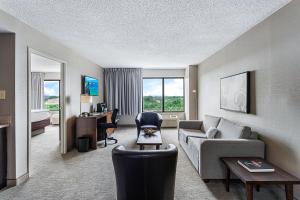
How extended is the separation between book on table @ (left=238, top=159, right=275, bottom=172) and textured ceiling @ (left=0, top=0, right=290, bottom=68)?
2.00m

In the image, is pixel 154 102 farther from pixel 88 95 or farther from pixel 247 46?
pixel 247 46

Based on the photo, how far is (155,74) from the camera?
780 centimetres

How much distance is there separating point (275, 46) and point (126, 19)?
2.10m

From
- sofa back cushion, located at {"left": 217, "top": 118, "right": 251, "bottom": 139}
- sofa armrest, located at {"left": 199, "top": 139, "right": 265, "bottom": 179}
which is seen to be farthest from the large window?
sofa armrest, located at {"left": 199, "top": 139, "right": 265, "bottom": 179}

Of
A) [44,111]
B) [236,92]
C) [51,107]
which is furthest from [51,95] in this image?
[236,92]

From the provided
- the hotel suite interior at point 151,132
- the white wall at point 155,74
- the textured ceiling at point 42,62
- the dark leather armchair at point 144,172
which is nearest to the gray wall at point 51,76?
the textured ceiling at point 42,62

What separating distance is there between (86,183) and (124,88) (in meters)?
5.05

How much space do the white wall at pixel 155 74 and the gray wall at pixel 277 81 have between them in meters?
4.23

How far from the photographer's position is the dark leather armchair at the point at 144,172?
5.32 feet

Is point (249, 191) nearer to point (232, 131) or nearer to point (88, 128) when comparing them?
point (232, 131)

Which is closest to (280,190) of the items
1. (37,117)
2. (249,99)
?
(249,99)

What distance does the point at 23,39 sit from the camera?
2.88m

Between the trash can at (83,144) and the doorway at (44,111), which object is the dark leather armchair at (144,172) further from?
the trash can at (83,144)

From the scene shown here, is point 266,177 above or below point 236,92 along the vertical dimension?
below
